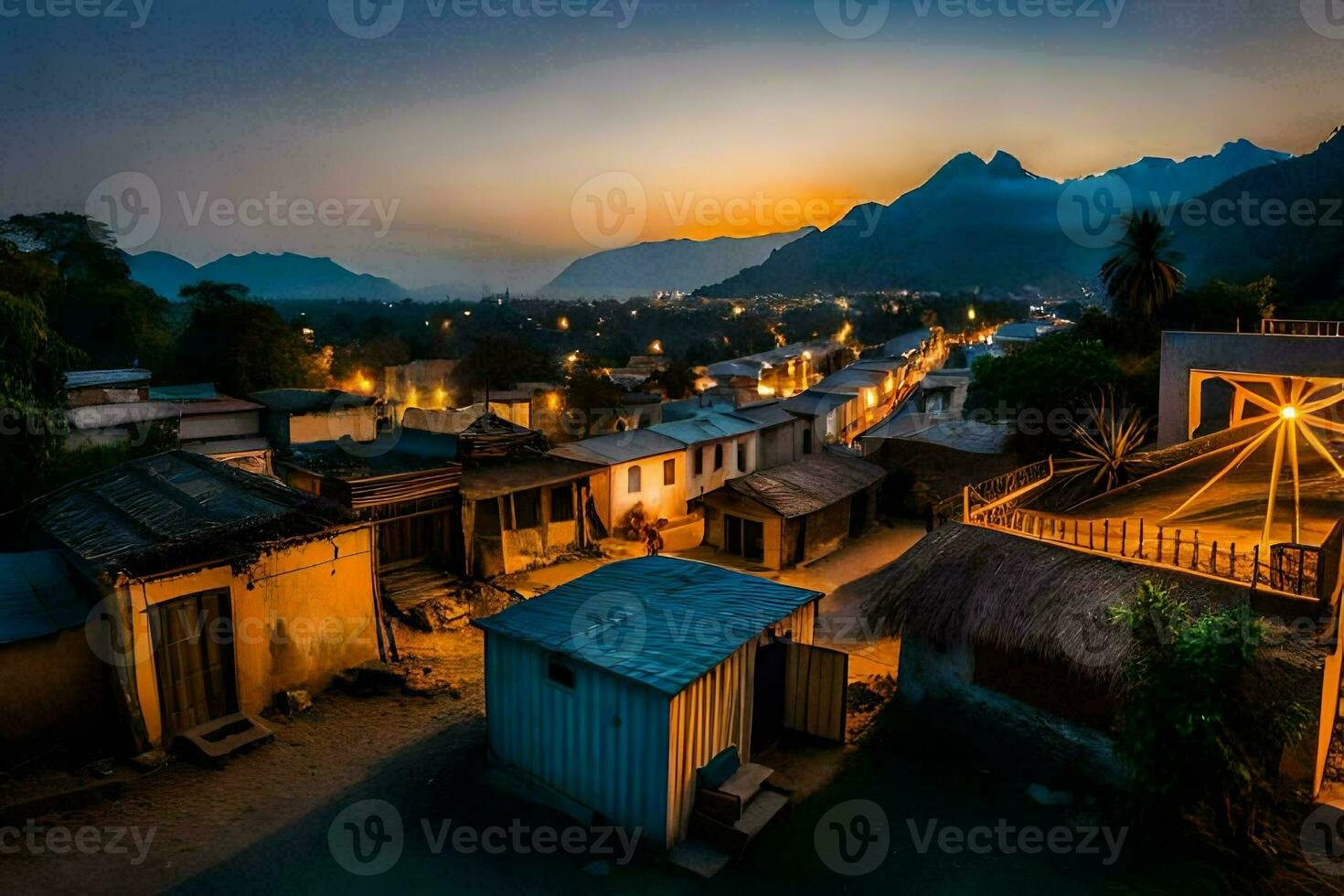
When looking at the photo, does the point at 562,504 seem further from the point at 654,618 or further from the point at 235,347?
the point at 235,347

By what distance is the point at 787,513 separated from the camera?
2005 cm

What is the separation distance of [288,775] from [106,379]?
53.8 feet

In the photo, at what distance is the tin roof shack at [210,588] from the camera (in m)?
10.0

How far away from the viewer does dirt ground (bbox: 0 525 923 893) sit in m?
7.98

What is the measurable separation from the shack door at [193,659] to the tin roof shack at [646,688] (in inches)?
161

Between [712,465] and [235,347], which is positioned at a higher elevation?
[235,347]

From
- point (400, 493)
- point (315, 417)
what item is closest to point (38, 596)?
point (400, 493)

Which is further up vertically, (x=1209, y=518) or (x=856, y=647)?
(x=1209, y=518)

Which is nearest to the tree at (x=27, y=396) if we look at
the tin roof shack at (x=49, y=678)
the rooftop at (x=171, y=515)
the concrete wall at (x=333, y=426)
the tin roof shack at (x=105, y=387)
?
the rooftop at (x=171, y=515)

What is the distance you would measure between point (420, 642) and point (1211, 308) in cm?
3366

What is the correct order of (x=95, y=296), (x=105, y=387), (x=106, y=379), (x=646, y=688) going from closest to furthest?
(x=646, y=688), (x=105, y=387), (x=106, y=379), (x=95, y=296)

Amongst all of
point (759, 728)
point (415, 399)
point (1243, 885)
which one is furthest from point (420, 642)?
point (415, 399)

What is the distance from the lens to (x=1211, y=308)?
103 ft

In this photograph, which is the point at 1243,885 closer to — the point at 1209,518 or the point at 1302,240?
the point at 1209,518
